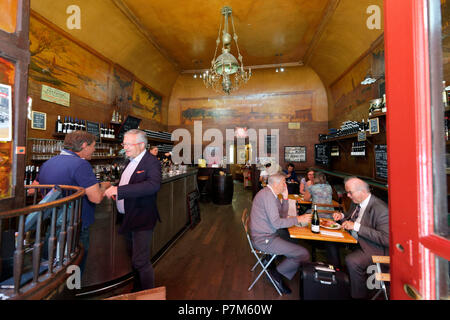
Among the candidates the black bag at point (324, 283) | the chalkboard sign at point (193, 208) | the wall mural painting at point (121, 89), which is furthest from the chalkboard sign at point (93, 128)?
the black bag at point (324, 283)

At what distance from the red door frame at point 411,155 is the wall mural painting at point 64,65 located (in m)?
5.52

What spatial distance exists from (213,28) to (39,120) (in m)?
5.22

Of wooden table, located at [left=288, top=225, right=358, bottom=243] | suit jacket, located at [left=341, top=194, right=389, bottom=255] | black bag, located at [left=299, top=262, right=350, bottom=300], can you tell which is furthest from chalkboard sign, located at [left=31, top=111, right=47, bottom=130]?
suit jacket, located at [left=341, top=194, right=389, bottom=255]

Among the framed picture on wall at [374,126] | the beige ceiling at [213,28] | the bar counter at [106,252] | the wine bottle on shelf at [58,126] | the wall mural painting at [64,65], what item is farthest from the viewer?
the beige ceiling at [213,28]

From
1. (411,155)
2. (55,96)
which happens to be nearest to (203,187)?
(55,96)

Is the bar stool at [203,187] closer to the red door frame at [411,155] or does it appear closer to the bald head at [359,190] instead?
the bald head at [359,190]

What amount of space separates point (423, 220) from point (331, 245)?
231 cm

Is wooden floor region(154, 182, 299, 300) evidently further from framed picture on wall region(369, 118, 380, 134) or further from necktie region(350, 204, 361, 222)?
framed picture on wall region(369, 118, 380, 134)

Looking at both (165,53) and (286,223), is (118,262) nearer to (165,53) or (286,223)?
(286,223)

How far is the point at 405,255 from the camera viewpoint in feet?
2.81

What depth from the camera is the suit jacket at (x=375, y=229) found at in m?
2.07

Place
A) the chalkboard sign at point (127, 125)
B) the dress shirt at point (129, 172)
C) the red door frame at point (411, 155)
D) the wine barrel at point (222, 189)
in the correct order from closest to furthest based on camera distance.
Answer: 1. the red door frame at point (411, 155)
2. the dress shirt at point (129, 172)
3. the chalkboard sign at point (127, 125)
4. the wine barrel at point (222, 189)

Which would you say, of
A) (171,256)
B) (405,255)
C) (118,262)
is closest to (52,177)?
(118,262)

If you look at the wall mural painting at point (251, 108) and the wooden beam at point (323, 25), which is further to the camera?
the wall mural painting at point (251, 108)
